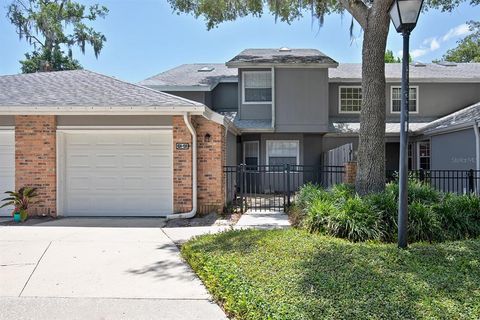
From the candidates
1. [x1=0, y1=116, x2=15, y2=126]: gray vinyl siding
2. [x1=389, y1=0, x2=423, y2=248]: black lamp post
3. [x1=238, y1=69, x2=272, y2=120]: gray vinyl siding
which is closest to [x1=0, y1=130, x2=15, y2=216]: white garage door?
[x1=0, y1=116, x2=15, y2=126]: gray vinyl siding

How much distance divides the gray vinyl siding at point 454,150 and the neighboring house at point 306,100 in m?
0.06

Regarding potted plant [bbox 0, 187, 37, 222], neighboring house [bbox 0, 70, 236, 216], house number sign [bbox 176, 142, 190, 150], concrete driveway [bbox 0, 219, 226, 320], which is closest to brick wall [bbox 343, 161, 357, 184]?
neighboring house [bbox 0, 70, 236, 216]

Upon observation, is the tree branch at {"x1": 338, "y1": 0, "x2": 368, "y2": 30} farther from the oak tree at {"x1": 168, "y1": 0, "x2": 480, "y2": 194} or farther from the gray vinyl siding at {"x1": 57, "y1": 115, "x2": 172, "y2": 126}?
the gray vinyl siding at {"x1": 57, "y1": 115, "x2": 172, "y2": 126}

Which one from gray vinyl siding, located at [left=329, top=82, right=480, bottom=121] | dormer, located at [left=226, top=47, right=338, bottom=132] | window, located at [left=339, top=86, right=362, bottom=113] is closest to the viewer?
dormer, located at [left=226, top=47, right=338, bottom=132]

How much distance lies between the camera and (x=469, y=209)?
23.8ft

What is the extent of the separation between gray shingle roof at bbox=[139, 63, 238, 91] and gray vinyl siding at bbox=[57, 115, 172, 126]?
6806 millimetres

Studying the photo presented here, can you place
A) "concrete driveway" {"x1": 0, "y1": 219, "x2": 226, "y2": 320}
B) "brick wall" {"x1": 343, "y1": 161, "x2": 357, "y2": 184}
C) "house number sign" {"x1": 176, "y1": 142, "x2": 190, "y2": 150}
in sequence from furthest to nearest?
"brick wall" {"x1": 343, "y1": 161, "x2": 357, "y2": 184} < "house number sign" {"x1": 176, "y1": 142, "x2": 190, "y2": 150} < "concrete driveway" {"x1": 0, "y1": 219, "x2": 226, "y2": 320}

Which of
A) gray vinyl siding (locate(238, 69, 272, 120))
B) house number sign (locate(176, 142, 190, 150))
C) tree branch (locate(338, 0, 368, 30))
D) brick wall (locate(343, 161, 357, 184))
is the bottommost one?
brick wall (locate(343, 161, 357, 184))

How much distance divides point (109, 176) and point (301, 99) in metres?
8.19

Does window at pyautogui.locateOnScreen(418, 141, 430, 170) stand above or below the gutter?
below

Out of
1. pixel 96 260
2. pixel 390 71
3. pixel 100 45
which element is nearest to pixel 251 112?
pixel 390 71

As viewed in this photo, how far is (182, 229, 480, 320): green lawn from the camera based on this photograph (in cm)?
367

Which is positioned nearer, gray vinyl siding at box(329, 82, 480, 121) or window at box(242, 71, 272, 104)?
window at box(242, 71, 272, 104)

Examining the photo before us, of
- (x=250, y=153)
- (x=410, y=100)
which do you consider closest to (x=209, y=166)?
(x=250, y=153)
